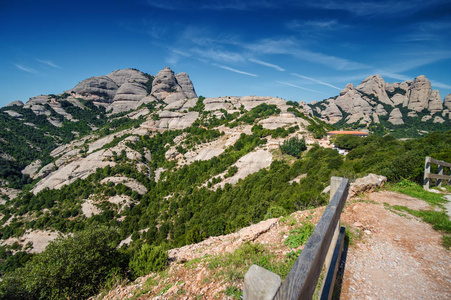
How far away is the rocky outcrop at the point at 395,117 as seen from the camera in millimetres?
103375

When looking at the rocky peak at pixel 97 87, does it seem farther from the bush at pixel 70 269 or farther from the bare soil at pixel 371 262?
the bare soil at pixel 371 262

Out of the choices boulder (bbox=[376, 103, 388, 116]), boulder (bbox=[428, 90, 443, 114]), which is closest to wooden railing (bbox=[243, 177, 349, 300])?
boulder (bbox=[376, 103, 388, 116])

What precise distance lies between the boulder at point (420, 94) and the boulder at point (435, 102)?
64.1 inches

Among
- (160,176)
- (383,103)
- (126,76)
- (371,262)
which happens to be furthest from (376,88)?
(126,76)

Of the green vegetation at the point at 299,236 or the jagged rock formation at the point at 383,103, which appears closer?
the green vegetation at the point at 299,236

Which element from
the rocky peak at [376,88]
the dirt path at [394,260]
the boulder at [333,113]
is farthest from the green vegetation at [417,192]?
the rocky peak at [376,88]

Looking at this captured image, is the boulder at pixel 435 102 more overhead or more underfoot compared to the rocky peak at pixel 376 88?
more underfoot

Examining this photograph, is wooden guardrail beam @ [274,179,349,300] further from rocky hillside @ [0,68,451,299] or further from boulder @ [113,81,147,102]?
boulder @ [113,81,147,102]

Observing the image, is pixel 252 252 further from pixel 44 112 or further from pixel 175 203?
pixel 44 112

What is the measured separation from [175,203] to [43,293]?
33.3 m

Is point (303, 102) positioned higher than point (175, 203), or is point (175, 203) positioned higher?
point (303, 102)

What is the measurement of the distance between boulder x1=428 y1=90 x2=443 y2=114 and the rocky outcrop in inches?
728

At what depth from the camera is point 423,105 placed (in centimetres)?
11025

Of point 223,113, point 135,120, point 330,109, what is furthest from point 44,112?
point 330,109
